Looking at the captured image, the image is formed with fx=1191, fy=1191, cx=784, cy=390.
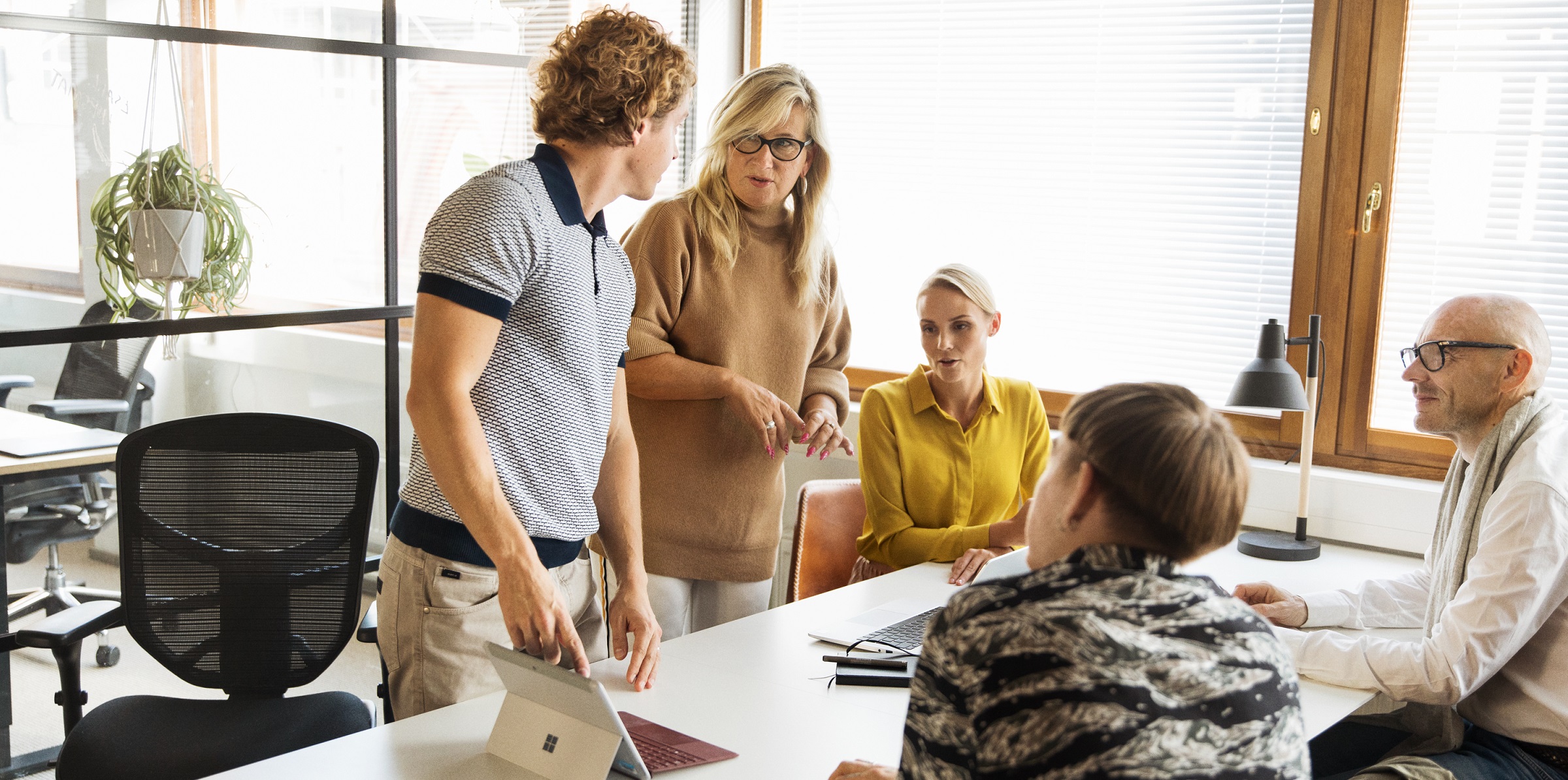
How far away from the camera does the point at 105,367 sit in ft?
8.91

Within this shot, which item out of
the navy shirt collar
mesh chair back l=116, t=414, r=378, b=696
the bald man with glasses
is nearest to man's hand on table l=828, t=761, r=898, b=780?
the navy shirt collar

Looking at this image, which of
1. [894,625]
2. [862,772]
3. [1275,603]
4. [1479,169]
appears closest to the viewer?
[862,772]

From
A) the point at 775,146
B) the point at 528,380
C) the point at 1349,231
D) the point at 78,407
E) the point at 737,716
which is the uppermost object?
the point at 775,146

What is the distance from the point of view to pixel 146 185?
272 centimetres

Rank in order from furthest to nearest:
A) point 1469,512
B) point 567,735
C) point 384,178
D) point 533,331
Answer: point 384,178 < point 1469,512 < point 533,331 < point 567,735

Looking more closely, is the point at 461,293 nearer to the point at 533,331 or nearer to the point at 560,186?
the point at 533,331

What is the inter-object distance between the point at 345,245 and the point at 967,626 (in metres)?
2.62

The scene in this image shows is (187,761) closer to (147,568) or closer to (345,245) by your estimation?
(147,568)

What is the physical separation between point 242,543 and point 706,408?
928 millimetres

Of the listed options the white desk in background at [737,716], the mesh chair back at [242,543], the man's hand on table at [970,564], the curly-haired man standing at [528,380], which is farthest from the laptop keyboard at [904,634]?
the mesh chair back at [242,543]

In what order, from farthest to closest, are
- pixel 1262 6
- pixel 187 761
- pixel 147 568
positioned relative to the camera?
pixel 1262 6, pixel 147 568, pixel 187 761

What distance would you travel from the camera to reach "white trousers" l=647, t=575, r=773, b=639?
251cm

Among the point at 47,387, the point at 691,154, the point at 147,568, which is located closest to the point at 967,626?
the point at 147,568

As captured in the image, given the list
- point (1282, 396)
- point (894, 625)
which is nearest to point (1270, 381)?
point (1282, 396)
